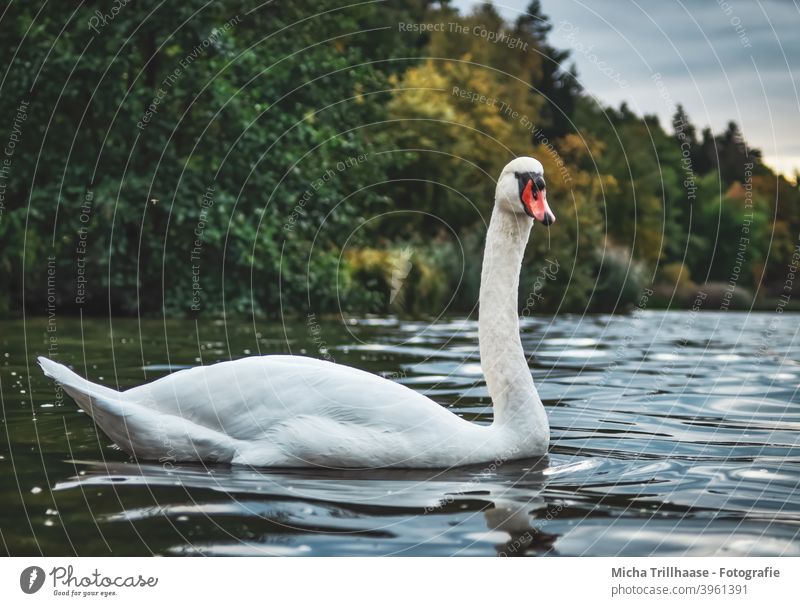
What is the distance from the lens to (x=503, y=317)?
21.0 ft

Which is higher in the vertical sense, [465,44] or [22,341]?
[465,44]

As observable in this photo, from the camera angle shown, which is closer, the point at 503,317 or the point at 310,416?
the point at 310,416

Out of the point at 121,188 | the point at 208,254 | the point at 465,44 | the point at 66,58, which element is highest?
the point at 465,44

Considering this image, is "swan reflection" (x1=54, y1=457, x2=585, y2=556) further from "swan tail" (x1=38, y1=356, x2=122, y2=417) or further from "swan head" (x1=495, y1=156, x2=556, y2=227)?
"swan head" (x1=495, y1=156, x2=556, y2=227)

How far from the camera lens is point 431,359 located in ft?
40.4

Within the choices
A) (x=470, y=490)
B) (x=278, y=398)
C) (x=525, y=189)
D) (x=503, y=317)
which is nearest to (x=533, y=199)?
(x=525, y=189)

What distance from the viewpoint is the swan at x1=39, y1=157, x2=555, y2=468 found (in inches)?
225

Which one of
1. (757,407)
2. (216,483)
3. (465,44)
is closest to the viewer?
(216,483)

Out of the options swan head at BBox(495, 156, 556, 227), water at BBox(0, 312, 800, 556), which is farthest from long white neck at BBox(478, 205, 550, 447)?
water at BBox(0, 312, 800, 556)

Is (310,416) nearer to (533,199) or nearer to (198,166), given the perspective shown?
(533,199)

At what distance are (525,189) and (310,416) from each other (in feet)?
6.16

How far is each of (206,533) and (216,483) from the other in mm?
912
